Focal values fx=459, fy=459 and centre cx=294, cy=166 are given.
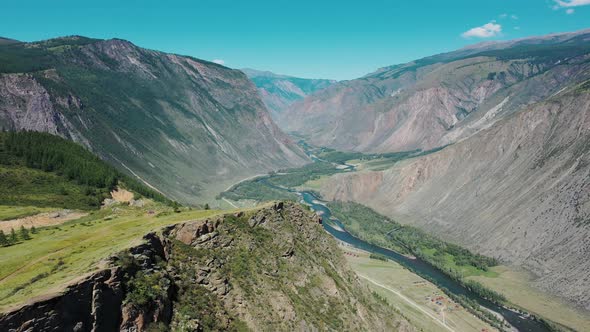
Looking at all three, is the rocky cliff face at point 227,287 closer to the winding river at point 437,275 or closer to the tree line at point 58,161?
the tree line at point 58,161

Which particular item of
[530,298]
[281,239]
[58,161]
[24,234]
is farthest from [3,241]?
[530,298]

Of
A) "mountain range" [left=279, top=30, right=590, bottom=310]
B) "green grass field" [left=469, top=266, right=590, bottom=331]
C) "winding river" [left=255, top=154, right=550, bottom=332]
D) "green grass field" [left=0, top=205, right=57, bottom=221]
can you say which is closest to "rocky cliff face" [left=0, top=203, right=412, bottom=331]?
"green grass field" [left=0, top=205, right=57, bottom=221]

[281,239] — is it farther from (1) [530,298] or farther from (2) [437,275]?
(2) [437,275]

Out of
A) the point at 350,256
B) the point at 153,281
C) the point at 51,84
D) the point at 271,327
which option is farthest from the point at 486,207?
the point at 51,84

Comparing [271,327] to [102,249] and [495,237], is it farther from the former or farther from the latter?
[495,237]

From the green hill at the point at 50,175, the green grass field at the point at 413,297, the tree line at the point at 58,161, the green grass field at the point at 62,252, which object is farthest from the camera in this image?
the green grass field at the point at 413,297

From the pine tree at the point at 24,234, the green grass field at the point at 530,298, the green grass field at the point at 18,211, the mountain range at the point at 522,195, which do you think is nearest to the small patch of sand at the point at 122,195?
the green grass field at the point at 18,211
